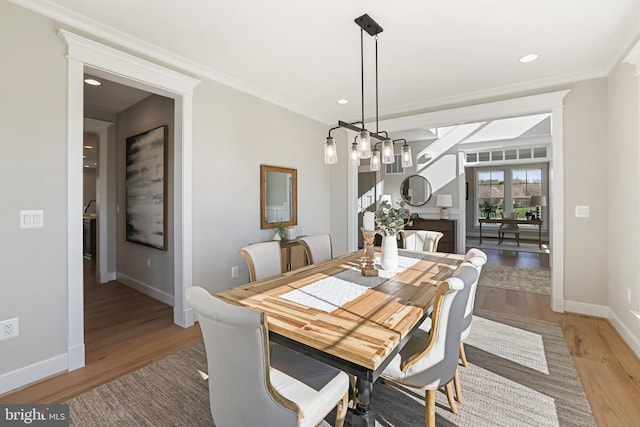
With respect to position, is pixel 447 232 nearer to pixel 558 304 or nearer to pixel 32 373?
pixel 558 304

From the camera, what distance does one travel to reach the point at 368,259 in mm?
2096

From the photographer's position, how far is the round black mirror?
709cm

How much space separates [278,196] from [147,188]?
166 cm

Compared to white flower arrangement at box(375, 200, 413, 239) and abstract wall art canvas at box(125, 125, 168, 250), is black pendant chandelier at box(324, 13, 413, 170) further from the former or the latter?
abstract wall art canvas at box(125, 125, 168, 250)

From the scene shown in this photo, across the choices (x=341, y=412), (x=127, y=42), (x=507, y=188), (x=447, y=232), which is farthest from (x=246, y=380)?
(x=507, y=188)

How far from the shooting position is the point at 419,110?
13.2 ft

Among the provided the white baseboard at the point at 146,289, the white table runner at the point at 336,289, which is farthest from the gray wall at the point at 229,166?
the white table runner at the point at 336,289

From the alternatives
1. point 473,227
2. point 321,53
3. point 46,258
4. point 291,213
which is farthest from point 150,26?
point 473,227

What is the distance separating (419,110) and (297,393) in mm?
3852

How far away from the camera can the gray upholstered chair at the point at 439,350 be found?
50.8 inches

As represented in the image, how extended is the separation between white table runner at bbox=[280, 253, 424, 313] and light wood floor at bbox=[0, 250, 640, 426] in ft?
4.71

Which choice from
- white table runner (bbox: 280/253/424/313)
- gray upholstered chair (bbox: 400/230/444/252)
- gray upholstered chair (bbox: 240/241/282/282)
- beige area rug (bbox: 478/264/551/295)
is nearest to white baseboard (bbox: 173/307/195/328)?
gray upholstered chair (bbox: 240/241/282/282)

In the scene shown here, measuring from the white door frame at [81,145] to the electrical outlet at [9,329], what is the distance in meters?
0.28

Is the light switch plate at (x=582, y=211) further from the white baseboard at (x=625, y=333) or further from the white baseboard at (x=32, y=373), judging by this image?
the white baseboard at (x=32, y=373)
